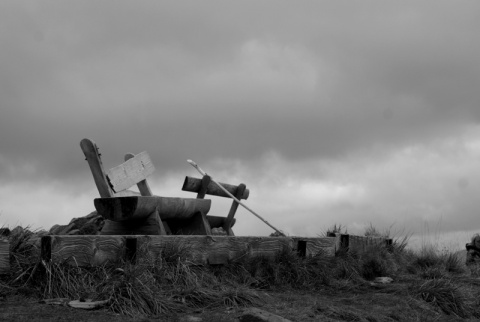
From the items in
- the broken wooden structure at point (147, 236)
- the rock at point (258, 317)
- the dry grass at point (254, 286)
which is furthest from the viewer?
the broken wooden structure at point (147, 236)

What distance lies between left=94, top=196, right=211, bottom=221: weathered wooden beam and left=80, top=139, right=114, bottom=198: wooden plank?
0.32 metres

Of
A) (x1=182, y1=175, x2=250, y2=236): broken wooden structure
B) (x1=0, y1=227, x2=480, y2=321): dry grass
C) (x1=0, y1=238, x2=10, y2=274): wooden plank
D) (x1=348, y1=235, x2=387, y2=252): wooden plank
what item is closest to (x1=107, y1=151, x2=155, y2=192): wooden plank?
(x1=182, y1=175, x2=250, y2=236): broken wooden structure

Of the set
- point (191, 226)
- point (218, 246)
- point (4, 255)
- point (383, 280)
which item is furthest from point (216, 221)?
point (4, 255)

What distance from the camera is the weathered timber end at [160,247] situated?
283 inches

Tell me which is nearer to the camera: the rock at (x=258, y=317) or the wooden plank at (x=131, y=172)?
the rock at (x=258, y=317)

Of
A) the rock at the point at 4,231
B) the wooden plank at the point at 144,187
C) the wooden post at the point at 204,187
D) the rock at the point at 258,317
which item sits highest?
the wooden post at the point at 204,187

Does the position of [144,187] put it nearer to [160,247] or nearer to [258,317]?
[160,247]

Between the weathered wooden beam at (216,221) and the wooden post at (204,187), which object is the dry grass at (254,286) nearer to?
the wooden post at (204,187)

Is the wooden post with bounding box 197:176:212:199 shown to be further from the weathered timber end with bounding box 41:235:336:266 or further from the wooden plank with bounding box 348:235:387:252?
the wooden plank with bounding box 348:235:387:252

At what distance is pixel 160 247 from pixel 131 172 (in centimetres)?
267

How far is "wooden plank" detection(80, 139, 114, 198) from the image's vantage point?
388 inches

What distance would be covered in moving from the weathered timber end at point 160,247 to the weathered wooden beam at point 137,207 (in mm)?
1269

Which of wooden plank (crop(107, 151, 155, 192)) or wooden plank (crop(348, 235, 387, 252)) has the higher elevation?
wooden plank (crop(107, 151, 155, 192))

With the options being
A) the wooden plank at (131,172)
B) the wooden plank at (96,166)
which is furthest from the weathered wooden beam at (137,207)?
the wooden plank at (131,172)
